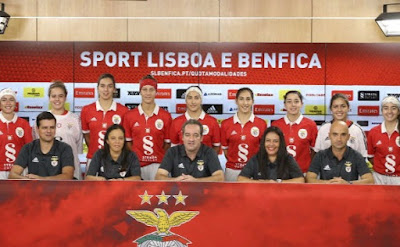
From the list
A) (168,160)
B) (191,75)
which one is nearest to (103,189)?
(168,160)

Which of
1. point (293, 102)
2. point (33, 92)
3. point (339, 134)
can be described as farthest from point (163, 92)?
point (339, 134)

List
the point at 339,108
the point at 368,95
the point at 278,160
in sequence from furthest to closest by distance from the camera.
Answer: the point at 368,95, the point at 339,108, the point at 278,160

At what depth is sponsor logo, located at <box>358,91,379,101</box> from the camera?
8203 millimetres

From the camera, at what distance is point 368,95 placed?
8227 mm

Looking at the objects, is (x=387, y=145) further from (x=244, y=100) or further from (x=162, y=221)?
(x=162, y=221)

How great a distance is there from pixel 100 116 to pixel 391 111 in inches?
116

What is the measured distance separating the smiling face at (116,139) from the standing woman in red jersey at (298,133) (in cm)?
182

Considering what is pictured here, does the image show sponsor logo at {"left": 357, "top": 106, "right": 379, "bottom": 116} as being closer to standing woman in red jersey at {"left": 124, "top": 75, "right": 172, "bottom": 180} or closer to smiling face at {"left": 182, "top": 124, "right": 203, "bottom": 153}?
standing woman in red jersey at {"left": 124, "top": 75, "right": 172, "bottom": 180}

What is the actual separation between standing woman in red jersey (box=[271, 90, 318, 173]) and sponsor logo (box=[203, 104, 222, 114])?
1.90 metres

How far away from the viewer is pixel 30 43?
8.25m

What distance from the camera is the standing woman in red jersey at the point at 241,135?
635cm

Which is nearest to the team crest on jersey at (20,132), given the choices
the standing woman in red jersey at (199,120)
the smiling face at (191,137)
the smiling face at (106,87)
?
the smiling face at (106,87)

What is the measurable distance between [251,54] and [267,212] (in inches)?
153

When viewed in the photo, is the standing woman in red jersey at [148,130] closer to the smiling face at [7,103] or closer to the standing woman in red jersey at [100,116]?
the standing woman in red jersey at [100,116]
